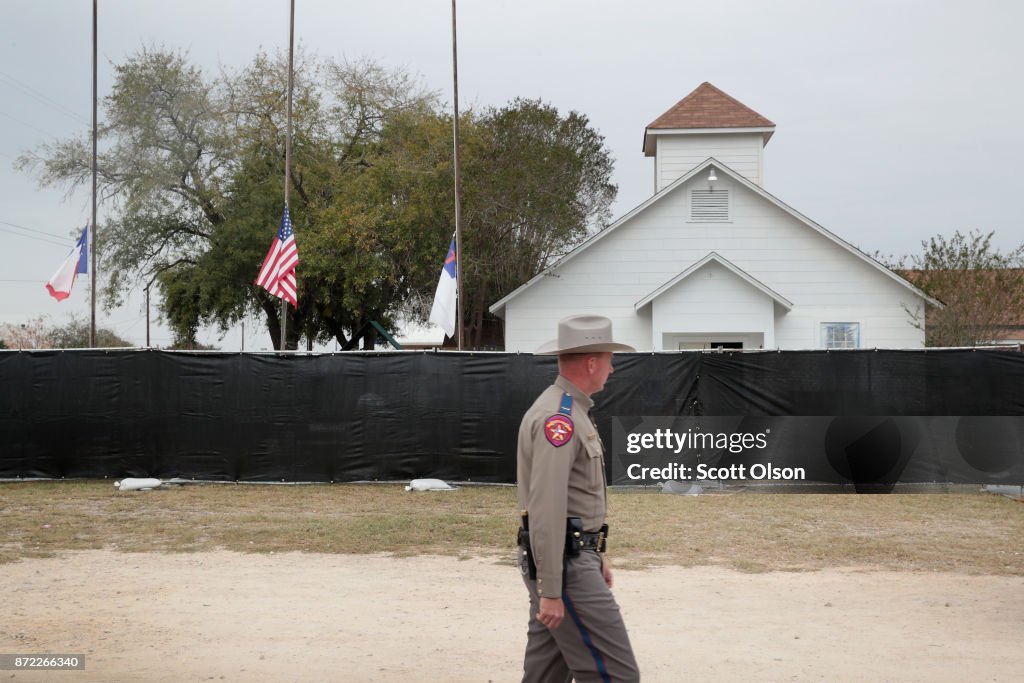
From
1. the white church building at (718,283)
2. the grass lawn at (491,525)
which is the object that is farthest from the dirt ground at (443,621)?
the white church building at (718,283)

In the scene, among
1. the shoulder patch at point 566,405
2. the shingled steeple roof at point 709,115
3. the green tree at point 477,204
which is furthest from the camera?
the green tree at point 477,204

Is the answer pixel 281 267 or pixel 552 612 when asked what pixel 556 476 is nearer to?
pixel 552 612

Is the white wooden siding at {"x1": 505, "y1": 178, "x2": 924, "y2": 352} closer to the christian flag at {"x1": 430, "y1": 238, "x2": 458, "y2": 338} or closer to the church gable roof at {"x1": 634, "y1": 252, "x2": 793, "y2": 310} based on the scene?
the church gable roof at {"x1": 634, "y1": 252, "x2": 793, "y2": 310}

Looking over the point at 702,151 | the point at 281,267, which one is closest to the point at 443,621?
the point at 281,267

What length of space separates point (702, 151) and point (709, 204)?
3.60 m

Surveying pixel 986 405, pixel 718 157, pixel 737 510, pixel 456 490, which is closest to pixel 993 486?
pixel 986 405

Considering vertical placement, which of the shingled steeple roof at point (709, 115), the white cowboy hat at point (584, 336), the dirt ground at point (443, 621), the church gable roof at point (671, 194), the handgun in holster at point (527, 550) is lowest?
the dirt ground at point (443, 621)

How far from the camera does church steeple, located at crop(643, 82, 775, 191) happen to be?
2734 centimetres

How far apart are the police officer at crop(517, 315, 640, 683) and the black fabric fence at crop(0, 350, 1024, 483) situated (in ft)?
36.6

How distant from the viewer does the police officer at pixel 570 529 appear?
3938 mm

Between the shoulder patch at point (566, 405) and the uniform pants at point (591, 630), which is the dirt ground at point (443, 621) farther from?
the shoulder patch at point (566, 405)

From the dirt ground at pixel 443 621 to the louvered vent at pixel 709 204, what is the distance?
54.3 feet

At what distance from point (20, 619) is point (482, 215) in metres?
26.3

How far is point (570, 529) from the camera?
4.07m
